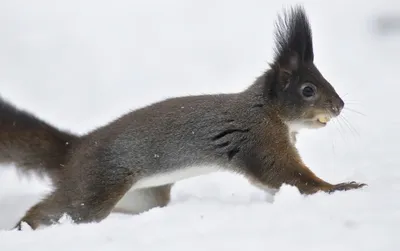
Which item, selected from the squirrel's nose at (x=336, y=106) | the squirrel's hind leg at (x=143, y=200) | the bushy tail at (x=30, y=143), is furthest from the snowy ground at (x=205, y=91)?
the bushy tail at (x=30, y=143)

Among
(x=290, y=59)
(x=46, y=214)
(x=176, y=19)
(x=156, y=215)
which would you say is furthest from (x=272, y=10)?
(x=156, y=215)

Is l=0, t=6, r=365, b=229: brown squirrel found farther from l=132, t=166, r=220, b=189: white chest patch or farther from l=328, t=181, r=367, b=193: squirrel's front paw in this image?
l=328, t=181, r=367, b=193: squirrel's front paw

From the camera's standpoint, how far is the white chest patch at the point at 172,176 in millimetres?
6797

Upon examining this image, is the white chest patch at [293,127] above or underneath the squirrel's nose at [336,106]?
underneath

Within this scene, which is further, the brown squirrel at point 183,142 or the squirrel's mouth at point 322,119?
the squirrel's mouth at point 322,119

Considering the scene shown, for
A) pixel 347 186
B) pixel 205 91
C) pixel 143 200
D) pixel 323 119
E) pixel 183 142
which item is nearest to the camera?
pixel 347 186

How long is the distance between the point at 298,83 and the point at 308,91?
106mm

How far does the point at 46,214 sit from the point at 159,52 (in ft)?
22.0

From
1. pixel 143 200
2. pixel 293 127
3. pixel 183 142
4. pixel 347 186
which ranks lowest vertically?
pixel 347 186

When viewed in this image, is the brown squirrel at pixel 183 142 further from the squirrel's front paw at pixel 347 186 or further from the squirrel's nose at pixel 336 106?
the squirrel's front paw at pixel 347 186

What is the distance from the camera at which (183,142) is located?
22.4 ft

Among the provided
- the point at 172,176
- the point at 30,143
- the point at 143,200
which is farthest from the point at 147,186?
the point at 30,143

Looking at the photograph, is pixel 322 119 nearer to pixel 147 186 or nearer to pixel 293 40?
pixel 293 40

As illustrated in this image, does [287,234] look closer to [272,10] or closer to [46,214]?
[46,214]
